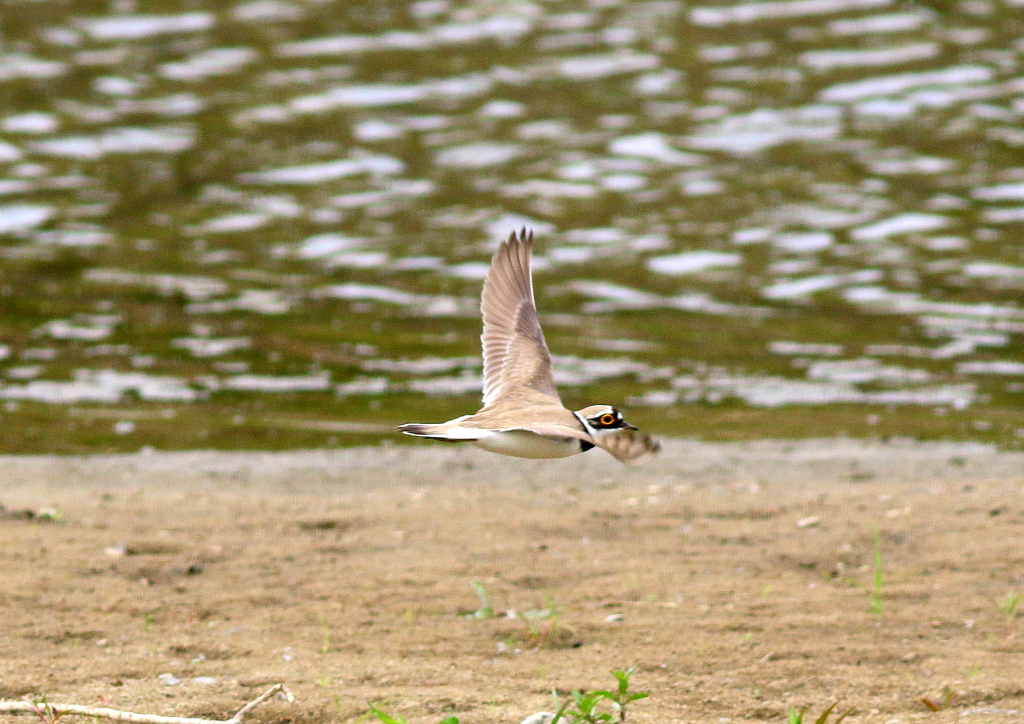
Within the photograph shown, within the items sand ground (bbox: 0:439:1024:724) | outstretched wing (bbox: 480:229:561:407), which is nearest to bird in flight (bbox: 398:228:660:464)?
outstretched wing (bbox: 480:229:561:407)

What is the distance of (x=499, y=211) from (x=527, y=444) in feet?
30.9

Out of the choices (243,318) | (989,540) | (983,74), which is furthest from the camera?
(983,74)

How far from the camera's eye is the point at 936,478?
26.5ft

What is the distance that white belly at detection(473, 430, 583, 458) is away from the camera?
3.68m

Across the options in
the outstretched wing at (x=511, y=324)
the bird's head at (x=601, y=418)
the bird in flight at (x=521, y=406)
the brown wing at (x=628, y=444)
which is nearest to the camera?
the brown wing at (x=628, y=444)

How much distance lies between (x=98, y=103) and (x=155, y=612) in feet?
37.0

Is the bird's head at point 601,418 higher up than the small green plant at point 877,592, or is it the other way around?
the bird's head at point 601,418

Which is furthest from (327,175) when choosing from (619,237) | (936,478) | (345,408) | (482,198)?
(936,478)

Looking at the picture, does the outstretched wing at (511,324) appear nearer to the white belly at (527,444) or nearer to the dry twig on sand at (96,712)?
the white belly at (527,444)

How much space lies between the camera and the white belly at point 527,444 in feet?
12.1

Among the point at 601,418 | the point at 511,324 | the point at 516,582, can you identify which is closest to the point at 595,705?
the point at 601,418

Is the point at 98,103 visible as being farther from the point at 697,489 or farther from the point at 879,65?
the point at 697,489

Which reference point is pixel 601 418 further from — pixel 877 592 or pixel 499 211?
pixel 499 211

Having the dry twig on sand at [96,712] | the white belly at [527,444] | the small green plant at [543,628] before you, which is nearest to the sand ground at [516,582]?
the small green plant at [543,628]
